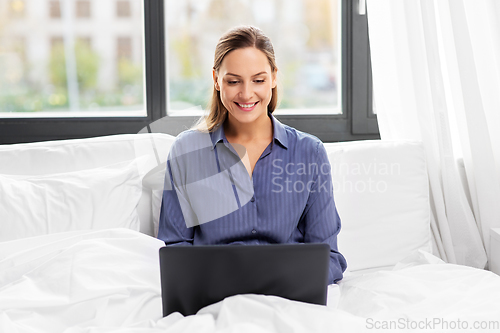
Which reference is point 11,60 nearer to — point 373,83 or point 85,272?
point 85,272

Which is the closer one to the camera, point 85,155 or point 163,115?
point 85,155

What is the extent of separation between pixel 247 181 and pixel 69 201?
518 mm

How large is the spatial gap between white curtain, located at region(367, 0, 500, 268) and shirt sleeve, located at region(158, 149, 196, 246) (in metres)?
0.89

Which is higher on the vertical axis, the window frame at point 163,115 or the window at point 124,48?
the window at point 124,48

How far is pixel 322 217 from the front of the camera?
1303 millimetres

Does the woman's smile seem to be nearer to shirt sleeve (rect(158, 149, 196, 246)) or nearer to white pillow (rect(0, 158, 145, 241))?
shirt sleeve (rect(158, 149, 196, 246))

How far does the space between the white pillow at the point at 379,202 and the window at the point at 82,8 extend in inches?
44.6

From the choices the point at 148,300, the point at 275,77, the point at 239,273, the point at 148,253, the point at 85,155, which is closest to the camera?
the point at 239,273

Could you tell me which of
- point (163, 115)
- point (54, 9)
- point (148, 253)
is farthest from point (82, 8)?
point (148, 253)

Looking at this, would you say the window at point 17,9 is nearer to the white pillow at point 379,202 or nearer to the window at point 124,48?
the window at point 124,48

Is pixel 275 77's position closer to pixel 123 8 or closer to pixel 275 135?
pixel 275 135

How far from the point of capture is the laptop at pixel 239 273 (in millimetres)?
823

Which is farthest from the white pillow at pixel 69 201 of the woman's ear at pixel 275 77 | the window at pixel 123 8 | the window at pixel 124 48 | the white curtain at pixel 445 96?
the white curtain at pixel 445 96

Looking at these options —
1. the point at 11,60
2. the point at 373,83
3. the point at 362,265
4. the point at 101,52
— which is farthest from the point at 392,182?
the point at 11,60
